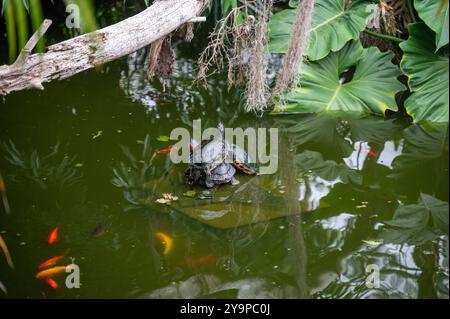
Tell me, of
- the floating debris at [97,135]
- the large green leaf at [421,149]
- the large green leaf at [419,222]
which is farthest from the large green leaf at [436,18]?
the floating debris at [97,135]

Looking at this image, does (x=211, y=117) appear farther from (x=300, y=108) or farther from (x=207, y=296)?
(x=207, y=296)

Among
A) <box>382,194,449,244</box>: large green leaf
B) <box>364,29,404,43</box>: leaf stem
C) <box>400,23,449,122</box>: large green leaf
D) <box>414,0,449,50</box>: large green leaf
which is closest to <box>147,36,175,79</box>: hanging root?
<box>364,29,404,43</box>: leaf stem

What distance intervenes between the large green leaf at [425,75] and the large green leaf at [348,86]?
0.17 m

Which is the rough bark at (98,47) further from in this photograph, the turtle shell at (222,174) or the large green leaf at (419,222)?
the large green leaf at (419,222)

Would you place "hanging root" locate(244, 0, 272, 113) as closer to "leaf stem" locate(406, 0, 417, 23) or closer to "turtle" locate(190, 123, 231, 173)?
"turtle" locate(190, 123, 231, 173)

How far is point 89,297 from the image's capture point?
8.95ft

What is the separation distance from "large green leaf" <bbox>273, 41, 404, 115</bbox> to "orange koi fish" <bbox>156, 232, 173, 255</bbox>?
6.75 ft

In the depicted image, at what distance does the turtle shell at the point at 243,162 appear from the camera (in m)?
3.99

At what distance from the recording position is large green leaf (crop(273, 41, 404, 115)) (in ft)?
15.9

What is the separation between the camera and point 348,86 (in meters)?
4.95

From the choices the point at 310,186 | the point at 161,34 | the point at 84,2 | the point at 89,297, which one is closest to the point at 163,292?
the point at 89,297

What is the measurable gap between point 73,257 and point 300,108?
259cm

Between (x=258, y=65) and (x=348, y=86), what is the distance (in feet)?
3.23
